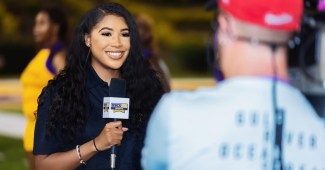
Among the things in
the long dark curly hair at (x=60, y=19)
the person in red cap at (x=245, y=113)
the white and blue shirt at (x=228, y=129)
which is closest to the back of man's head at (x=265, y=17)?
the person in red cap at (x=245, y=113)

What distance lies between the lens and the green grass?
8883mm

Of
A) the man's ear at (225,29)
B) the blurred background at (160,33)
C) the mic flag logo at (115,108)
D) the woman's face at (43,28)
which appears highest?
the blurred background at (160,33)

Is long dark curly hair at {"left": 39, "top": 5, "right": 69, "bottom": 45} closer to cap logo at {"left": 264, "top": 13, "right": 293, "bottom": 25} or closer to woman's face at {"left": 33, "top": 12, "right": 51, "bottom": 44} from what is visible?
woman's face at {"left": 33, "top": 12, "right": 51, "bottom": 44}

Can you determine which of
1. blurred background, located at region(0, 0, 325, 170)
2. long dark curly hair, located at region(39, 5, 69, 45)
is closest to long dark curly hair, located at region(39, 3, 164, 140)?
long dark curly hair, located at region(39, 5, 69, 45)

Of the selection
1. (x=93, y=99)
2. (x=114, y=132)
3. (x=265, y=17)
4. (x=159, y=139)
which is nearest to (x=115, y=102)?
(x=114, y=132)

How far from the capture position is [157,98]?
347 centimetres

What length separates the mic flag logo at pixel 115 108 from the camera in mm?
3014

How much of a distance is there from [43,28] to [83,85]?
2840mm

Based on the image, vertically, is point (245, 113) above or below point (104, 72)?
below

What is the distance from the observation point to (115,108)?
3.03m

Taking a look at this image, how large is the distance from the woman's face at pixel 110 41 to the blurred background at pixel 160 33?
1744cm

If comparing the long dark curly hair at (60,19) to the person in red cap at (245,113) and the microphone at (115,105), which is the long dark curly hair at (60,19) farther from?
the person in red cap at (245,113)

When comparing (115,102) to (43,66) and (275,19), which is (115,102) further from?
(43,66)

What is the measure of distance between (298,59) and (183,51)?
25.8 metres
